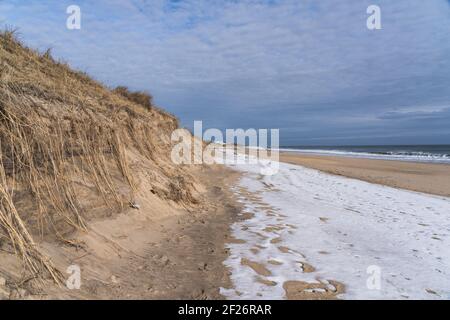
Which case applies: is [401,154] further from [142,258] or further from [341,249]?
[142,258]

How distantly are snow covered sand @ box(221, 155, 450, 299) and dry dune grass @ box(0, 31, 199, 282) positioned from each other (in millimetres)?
2213

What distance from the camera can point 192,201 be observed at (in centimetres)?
806

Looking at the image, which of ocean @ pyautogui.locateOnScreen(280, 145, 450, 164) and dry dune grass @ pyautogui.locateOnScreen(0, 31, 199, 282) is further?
ocean @ pyautogui.locateOnScreen(280, 145, 450, 164)

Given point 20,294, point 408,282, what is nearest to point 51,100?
point 20,294

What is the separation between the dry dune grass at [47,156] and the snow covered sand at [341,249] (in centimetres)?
221

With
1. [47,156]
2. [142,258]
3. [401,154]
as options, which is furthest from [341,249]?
[401,154]

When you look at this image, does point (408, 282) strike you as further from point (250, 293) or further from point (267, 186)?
point (267, 186)

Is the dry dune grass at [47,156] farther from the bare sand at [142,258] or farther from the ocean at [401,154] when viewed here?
the ocean at [401,154]

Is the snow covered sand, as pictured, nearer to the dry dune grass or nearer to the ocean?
the dry dune grass

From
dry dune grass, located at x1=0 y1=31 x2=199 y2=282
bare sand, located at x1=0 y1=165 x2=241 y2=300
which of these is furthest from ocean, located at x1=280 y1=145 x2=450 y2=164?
dry dune grass, located at x1=0 y1=31 x2=199 y2=282

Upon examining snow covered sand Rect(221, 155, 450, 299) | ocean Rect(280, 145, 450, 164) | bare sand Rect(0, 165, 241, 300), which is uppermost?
ocean Rect(280, 145, 450, 164)

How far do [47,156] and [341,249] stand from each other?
465 cm

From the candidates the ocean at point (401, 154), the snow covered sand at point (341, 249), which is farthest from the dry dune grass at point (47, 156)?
the ocean at point (401, 154)

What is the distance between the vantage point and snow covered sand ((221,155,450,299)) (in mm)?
4074
